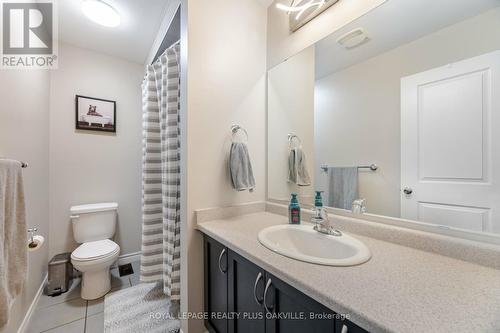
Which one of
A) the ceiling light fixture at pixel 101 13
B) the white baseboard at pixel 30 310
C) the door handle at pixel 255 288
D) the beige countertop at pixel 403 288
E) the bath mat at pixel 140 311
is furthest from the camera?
the ceiling light fixture at pixel 101 13

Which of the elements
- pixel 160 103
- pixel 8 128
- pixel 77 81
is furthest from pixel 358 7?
pixel 77 81

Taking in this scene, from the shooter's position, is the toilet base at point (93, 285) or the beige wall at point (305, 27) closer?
the beige wall at point (305, 27)

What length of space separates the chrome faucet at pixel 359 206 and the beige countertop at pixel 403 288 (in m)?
0.22

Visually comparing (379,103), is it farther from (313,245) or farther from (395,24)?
(313,245)

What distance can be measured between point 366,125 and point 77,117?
2670mm

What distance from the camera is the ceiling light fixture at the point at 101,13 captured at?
1547 millimetres

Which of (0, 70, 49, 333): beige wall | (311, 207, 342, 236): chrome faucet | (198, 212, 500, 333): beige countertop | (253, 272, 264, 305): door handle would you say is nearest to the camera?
(198, 212, 500, 333): beige countertop

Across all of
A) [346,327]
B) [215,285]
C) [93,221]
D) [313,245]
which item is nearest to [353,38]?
[313,245]

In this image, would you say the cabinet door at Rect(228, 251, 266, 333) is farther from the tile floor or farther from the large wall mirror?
the tile floor

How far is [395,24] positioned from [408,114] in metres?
0.45

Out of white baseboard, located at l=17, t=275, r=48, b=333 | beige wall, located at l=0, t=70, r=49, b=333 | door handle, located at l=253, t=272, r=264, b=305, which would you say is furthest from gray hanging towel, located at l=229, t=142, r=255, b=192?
white baseboard, located at l=17, t=275, r=48, b=333

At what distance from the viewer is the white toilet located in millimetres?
1644

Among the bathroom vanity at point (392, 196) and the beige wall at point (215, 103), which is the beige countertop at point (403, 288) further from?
the beige wall at point (215, 103)

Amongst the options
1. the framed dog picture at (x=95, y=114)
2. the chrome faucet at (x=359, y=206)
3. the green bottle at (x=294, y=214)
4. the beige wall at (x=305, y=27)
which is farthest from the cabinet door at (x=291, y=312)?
the framed dog picture at (x=95, y=114)
